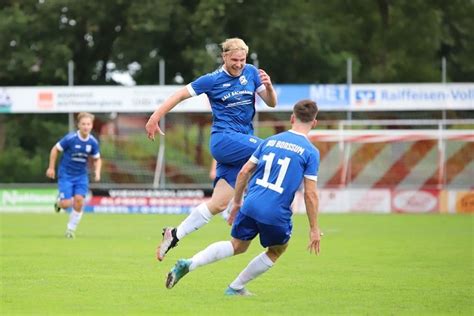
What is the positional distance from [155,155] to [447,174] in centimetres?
850

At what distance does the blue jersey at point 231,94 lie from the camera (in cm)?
1109

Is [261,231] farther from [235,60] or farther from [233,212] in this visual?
[235,60]

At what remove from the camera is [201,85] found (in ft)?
36.2

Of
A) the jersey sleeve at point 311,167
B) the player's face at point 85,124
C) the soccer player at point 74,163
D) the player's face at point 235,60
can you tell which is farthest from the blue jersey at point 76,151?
the jersey sleeve at point 311,167

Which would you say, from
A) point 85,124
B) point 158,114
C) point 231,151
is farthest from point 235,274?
point 85,124

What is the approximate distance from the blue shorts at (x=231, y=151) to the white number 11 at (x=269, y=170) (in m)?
1.73

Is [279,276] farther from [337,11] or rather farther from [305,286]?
[337,11]

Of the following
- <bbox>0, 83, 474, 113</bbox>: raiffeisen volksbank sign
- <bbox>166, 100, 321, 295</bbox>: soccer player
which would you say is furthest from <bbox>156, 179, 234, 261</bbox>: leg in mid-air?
<bbox>0, 83, 474, 113</bbox>: raiffeisen volksbank sign

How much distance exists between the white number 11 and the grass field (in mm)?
969

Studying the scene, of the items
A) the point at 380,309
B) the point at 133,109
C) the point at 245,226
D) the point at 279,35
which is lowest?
the point at 380,309

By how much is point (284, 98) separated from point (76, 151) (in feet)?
39.8

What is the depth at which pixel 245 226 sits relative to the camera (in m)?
9.57

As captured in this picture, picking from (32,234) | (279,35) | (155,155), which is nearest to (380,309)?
(32,234)

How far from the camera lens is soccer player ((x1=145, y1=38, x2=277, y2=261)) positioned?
10.9m
